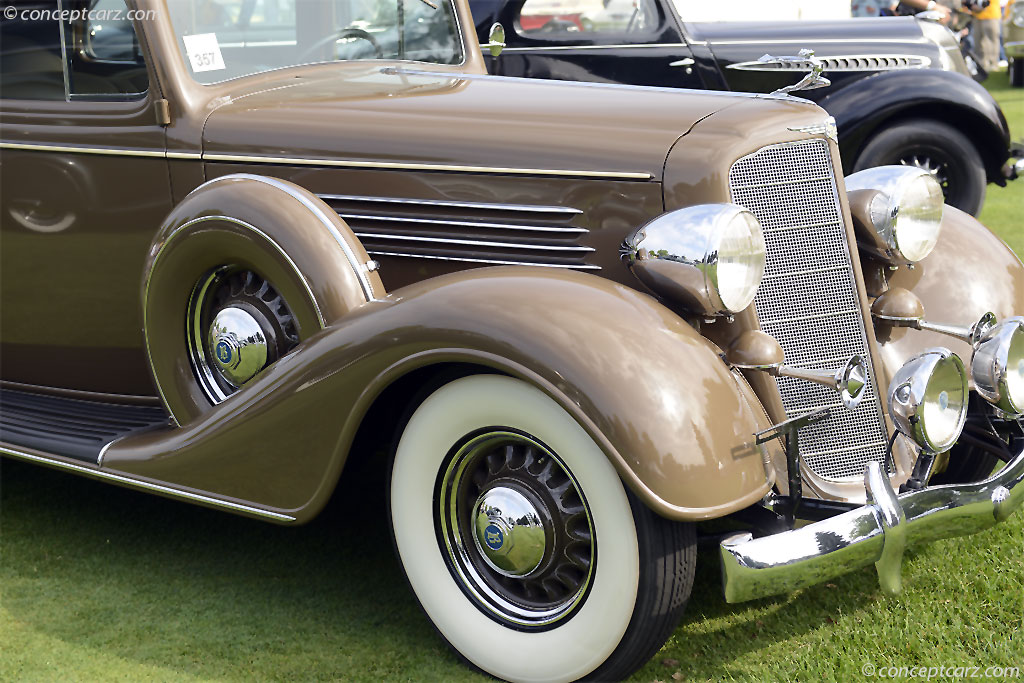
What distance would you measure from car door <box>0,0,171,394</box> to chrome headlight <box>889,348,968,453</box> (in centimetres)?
220

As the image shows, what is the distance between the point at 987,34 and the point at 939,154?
9964 mm

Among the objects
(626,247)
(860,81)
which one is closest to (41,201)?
(626,247)

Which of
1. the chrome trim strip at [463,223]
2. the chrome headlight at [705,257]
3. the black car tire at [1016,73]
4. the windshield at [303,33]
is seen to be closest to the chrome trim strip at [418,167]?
the chrome trim strip at [463,223]

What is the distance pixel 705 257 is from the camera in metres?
2.53

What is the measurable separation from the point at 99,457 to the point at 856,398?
6.64ft

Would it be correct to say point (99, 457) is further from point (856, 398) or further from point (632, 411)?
point (856, 398)

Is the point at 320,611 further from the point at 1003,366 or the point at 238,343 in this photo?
the point at 1003,366

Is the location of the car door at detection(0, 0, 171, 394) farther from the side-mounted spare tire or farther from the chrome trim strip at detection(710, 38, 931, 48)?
the chrome trim strip at detection(710, 38, 931, 48)

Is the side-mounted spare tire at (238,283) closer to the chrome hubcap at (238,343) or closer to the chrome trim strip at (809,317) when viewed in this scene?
the chrome hubcap at (238,343)

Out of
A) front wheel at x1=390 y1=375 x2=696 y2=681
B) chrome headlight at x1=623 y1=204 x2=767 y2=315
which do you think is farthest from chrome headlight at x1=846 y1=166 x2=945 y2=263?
front wheel at x1=390 y1=375 x2=696 y2=681

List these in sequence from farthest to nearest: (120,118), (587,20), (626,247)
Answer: (587,20) → (120,118) → (626,247)

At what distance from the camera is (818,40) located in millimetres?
7289

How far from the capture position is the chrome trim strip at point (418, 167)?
283 cm

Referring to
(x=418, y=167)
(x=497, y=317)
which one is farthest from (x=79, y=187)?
(x=497, y=317)
